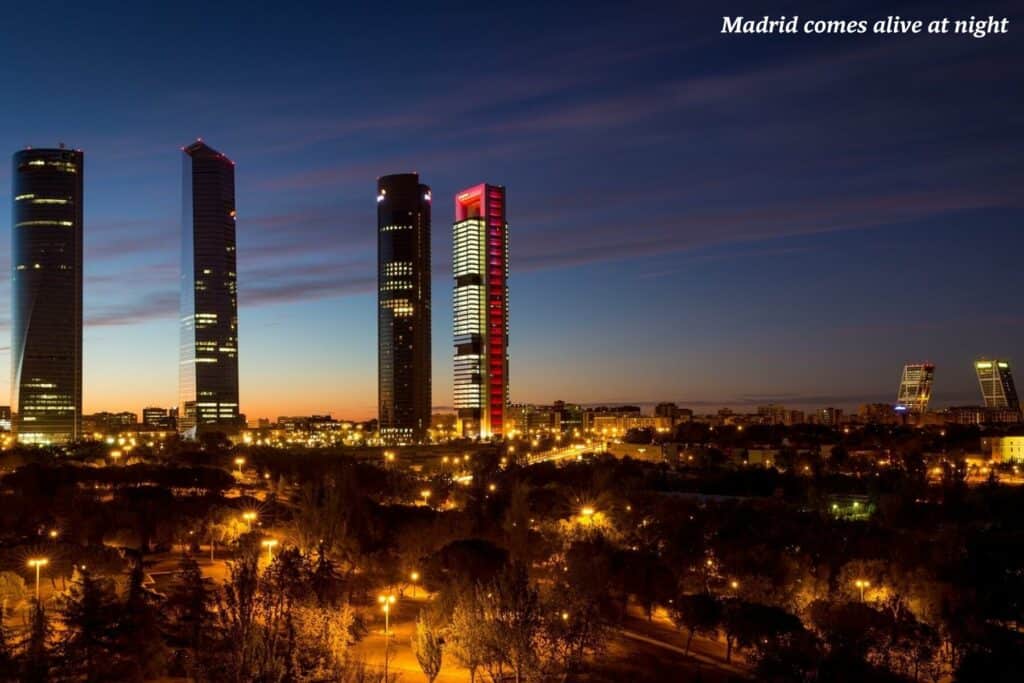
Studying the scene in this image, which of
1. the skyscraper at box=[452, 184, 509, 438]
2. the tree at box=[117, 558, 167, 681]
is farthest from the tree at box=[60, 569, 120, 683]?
the skyscraper at box=[452, 184, 509, 438]

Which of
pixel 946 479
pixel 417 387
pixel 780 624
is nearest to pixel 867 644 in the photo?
pixel 780 624

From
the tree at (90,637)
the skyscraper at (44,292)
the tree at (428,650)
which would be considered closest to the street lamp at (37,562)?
the tree at (90,637)

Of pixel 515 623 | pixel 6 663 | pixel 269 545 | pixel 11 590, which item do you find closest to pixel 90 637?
pixel 6 663

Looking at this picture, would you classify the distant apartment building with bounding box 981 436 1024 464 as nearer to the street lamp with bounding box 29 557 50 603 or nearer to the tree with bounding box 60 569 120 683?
the street lamp with bounding box 29 557 50 603

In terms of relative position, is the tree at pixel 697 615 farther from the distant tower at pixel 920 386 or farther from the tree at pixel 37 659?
the distant tower at pixel 920 386

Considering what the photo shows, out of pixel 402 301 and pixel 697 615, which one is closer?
pixel 697 615

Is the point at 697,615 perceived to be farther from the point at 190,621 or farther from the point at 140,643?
the point at 140,643
